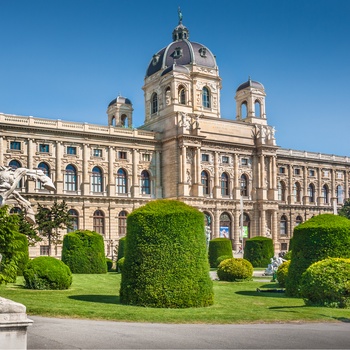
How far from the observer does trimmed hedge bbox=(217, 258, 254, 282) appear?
2820cm

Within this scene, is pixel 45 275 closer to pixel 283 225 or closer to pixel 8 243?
pixel 8 243

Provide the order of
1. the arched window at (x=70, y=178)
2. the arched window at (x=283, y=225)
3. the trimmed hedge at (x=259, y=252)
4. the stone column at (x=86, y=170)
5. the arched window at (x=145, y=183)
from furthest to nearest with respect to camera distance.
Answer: the arched window at (x=283, y=225)
the arched window at (x=145, y=183)
the stone column at (x=86, y=170)
the arched window at (x=70, y=178)
the trimmed hedge at (x=259, y=252)

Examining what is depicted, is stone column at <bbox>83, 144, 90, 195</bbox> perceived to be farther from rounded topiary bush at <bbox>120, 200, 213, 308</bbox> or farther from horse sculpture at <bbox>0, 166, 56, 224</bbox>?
rounded topiary bush at <bbox>120, 200, 213, 308</bbox>

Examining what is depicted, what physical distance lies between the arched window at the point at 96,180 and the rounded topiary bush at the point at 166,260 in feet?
136

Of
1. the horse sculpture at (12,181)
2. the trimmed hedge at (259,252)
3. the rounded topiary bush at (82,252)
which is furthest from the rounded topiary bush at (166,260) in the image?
the trimmed hedge at (259,252)

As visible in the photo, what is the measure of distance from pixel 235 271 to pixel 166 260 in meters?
12.5

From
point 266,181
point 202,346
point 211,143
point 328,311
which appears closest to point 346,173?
point 266,181

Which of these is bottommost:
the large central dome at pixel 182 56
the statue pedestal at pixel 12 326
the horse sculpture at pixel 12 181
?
the statue pedestal at pixel 12 326

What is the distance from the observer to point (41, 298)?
1805cm

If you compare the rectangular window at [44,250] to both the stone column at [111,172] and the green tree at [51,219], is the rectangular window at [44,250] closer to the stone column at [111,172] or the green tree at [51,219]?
the green tree at [51,219]

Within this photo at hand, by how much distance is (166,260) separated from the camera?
1639 cm

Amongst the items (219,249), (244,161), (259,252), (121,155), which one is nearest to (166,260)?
(219,249)

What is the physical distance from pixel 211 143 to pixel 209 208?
298 inches

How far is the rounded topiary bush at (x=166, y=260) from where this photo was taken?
16.2 m
